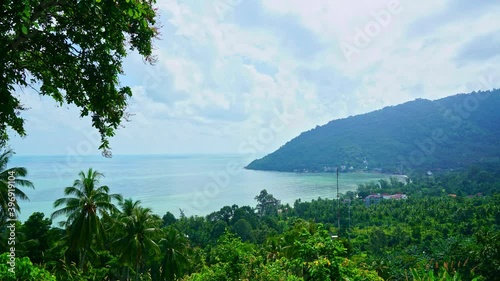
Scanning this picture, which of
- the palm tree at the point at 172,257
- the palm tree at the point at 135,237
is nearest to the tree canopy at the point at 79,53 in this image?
the palm tree at the point at 135,237

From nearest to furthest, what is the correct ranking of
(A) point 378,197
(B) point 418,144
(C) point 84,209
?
1. (C) point 84,209
2. (A) point 378,197
3. (B) point 418,144

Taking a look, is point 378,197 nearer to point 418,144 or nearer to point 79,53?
point 79,53

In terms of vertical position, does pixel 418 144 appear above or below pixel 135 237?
above

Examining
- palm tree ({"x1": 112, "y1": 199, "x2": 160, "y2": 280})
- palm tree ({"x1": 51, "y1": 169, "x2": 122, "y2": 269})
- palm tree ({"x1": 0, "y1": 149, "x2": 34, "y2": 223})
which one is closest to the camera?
palm tree ({"x1": 0, "y1": 149, "x2": 34, "y2": 223})

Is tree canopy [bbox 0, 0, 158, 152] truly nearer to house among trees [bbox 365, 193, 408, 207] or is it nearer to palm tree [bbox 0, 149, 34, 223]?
palm tree [bbox 0, 149, 34, 223]

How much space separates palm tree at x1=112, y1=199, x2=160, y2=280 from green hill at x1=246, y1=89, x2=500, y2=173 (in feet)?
481

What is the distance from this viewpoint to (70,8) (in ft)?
12.2

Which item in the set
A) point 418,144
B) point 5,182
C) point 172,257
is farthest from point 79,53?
point 418,144

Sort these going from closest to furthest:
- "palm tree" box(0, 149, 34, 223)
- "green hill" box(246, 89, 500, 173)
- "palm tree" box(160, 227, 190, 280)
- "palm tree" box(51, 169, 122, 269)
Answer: "palm tree" box(0, 149, 34, 223), "palm tree" box(51, 169, 122, 269), "palm tree" box(160, 227, 190, 280), "green hill" box(246, 89, 500, 173)

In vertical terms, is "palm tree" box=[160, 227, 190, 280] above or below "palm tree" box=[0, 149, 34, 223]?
below

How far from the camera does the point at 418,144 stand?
175m

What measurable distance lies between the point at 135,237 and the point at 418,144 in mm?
184516

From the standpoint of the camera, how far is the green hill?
150250 mm

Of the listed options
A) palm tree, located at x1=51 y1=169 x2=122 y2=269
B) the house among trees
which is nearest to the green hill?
the house among trees
